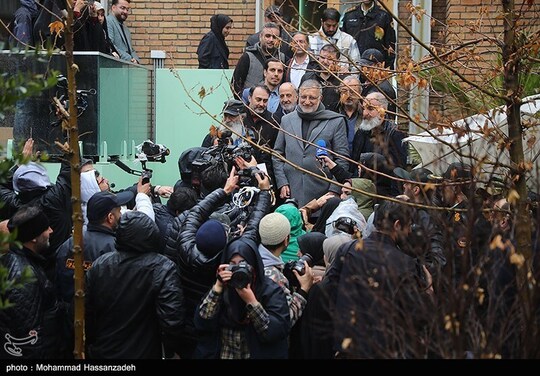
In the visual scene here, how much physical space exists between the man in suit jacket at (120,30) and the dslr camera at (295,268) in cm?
683

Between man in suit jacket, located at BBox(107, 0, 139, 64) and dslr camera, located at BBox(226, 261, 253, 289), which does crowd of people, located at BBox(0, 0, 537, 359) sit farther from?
man in suit jacket, located at BBox(107, 0, 139, 64)

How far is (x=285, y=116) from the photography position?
10.3 meters

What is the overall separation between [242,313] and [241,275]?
0.33 metres

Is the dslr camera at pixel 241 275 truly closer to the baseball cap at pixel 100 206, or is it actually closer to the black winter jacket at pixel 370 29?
the baseball cap at pixel 100 206

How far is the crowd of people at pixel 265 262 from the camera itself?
4.70 m

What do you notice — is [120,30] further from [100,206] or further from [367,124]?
[100,206]

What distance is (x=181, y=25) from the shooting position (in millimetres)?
15508

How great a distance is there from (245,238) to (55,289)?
1447 millimetres

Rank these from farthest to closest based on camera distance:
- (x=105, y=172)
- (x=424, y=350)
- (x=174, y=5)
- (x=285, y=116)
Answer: (x=174, y=5)
(x=105, y=172)
(x=285, y=116)
(x=424, y=350)

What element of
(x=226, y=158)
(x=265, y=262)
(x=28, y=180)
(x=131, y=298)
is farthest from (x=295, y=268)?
(x=28, y=180)

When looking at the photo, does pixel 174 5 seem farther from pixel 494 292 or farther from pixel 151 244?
pixel 494 292

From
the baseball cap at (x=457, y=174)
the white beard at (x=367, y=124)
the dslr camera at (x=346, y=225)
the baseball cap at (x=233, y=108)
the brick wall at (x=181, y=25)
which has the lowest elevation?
the dslr camera at (x=346, y=225)

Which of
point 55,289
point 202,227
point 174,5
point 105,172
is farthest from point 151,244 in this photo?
point 174,5

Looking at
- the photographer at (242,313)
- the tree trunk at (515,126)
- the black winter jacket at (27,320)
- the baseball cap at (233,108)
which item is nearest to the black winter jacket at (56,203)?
the black winter jacket at (27,320)
